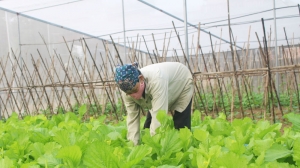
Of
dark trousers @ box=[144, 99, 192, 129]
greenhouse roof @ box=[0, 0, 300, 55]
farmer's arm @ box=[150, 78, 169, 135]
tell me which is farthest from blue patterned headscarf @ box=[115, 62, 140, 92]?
greenhouse roof @ box=[0, 0, 300, 55]

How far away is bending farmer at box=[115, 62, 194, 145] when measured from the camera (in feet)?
6.77

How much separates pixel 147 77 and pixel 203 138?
2.84 ft

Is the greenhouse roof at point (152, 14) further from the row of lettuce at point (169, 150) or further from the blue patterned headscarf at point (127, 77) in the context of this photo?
the row of lettuce at point (169, 150)

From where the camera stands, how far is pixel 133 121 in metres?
2.26

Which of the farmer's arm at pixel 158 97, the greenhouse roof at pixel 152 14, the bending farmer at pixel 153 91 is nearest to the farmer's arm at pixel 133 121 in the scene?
the bending farmer at pixel 153 91

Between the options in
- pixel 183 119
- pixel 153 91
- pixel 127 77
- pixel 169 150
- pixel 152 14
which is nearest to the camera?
pixel 169 150

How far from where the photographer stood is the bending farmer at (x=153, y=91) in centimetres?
206

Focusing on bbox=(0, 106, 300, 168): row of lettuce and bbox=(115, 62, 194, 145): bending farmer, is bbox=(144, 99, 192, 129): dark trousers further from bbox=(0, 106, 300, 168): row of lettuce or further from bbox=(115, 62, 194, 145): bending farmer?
bbox=(0, 106, 300, 168): row of lettuce

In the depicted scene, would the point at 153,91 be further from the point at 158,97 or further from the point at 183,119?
the point at 183,119

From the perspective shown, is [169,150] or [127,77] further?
[127,77]

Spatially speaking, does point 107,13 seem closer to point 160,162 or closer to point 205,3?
point 205,3

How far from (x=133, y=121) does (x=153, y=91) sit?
270mm

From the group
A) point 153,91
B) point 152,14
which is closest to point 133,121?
point 153,91

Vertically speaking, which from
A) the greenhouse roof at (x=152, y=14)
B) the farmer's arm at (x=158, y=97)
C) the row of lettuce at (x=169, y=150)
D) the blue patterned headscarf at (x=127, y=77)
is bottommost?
the row of lettuce at (x=169, y=150)
